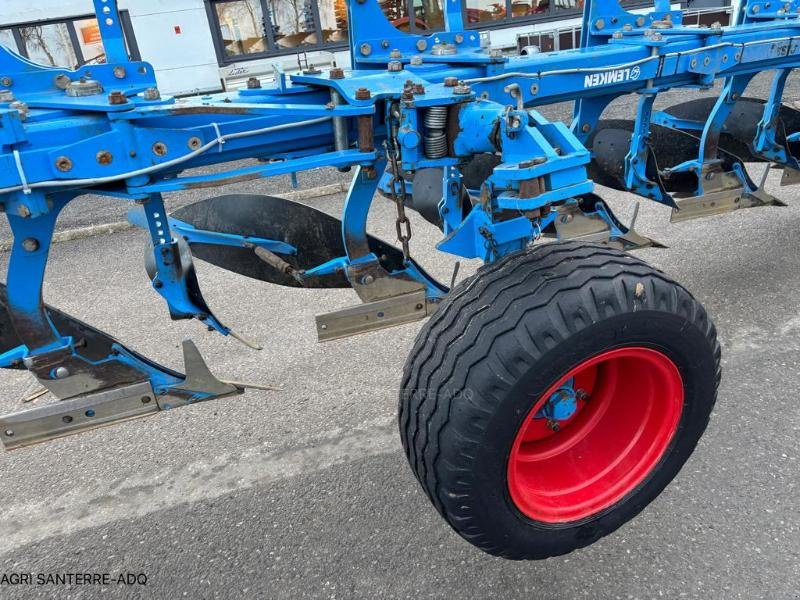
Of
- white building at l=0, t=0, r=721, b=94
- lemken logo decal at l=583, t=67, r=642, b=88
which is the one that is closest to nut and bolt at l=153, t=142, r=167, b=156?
lemken logo decal at l=583, t=67, r=642, b=88

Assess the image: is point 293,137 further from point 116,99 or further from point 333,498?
point 333,498

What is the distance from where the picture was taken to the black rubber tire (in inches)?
67.6

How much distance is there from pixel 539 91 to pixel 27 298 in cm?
220

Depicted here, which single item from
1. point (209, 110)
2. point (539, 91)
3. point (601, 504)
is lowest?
point (601, 504)

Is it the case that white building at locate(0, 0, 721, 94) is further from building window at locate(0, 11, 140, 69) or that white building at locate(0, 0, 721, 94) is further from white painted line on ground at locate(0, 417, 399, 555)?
white painted line on ground at locate(0, 417, 399, 555)

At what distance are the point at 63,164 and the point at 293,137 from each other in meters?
0.74

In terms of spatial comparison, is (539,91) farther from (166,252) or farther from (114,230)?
(114,230)

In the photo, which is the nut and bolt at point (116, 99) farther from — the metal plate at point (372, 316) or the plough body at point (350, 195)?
the metal plate at point (372, 316)

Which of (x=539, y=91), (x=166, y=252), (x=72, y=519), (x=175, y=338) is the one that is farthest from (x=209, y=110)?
(x=175, y=338)

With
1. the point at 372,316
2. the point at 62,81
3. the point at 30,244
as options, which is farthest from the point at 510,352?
the point at 62,81

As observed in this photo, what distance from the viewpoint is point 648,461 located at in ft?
7.07

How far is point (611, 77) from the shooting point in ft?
9.90

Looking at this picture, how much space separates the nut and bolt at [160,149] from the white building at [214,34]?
Result: 7.85m

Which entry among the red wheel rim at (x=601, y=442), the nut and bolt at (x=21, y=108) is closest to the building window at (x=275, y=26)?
the nut and bolt at (x=21, y=108)
